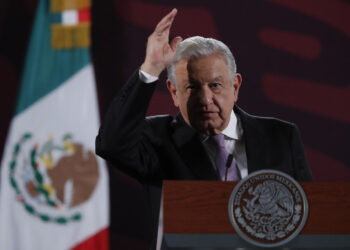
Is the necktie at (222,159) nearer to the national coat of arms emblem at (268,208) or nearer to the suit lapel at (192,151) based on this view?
the suit lapel at (192,151)

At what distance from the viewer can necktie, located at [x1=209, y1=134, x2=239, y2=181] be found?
163 centimetres

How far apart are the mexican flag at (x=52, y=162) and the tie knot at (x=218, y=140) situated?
201 centimetres

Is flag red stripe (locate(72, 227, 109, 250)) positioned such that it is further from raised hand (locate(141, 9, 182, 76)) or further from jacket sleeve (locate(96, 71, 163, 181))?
raised hand (locate(141, 9, 182, 76))

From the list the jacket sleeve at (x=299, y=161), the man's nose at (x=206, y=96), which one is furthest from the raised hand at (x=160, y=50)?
the jacket sleeve at (x=299, y=161)

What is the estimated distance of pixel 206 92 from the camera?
1.72 metres

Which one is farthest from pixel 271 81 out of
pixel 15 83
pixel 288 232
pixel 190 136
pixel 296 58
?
pixel 288 232

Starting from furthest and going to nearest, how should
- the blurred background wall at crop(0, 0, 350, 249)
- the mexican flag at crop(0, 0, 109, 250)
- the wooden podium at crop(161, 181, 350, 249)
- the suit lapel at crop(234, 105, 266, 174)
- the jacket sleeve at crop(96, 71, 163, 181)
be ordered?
the blurred background wall at crop(0, 0, 350, 249) < the mexican flag at crop(0, 0, 109, 250) < the suit lapel at crop(234, 105, 266, 174) < the jacket sleeve at crop(96, 71, 163, 181) < the wooden podium at crop(161, 181, 350, 249)

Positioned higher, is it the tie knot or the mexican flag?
the tie knot

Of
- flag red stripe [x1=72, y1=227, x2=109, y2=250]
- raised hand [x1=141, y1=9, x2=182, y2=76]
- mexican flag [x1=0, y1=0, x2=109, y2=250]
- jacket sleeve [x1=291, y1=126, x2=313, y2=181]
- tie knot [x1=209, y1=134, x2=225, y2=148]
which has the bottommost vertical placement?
flag red stripe [x1=72, y1=227, x2=109, y2=250]

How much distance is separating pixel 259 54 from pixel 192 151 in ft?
7.28

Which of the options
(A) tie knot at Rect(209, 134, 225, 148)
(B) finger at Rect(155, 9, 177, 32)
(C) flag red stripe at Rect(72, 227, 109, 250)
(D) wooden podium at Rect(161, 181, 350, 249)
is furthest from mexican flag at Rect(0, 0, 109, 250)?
(D) wooden podium at Rect(161, 181, 350, 249)

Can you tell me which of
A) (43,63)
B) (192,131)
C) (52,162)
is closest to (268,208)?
(192,131)

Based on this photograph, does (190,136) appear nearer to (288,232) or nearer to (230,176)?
(230,176)

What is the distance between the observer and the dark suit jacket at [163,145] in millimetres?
1581
